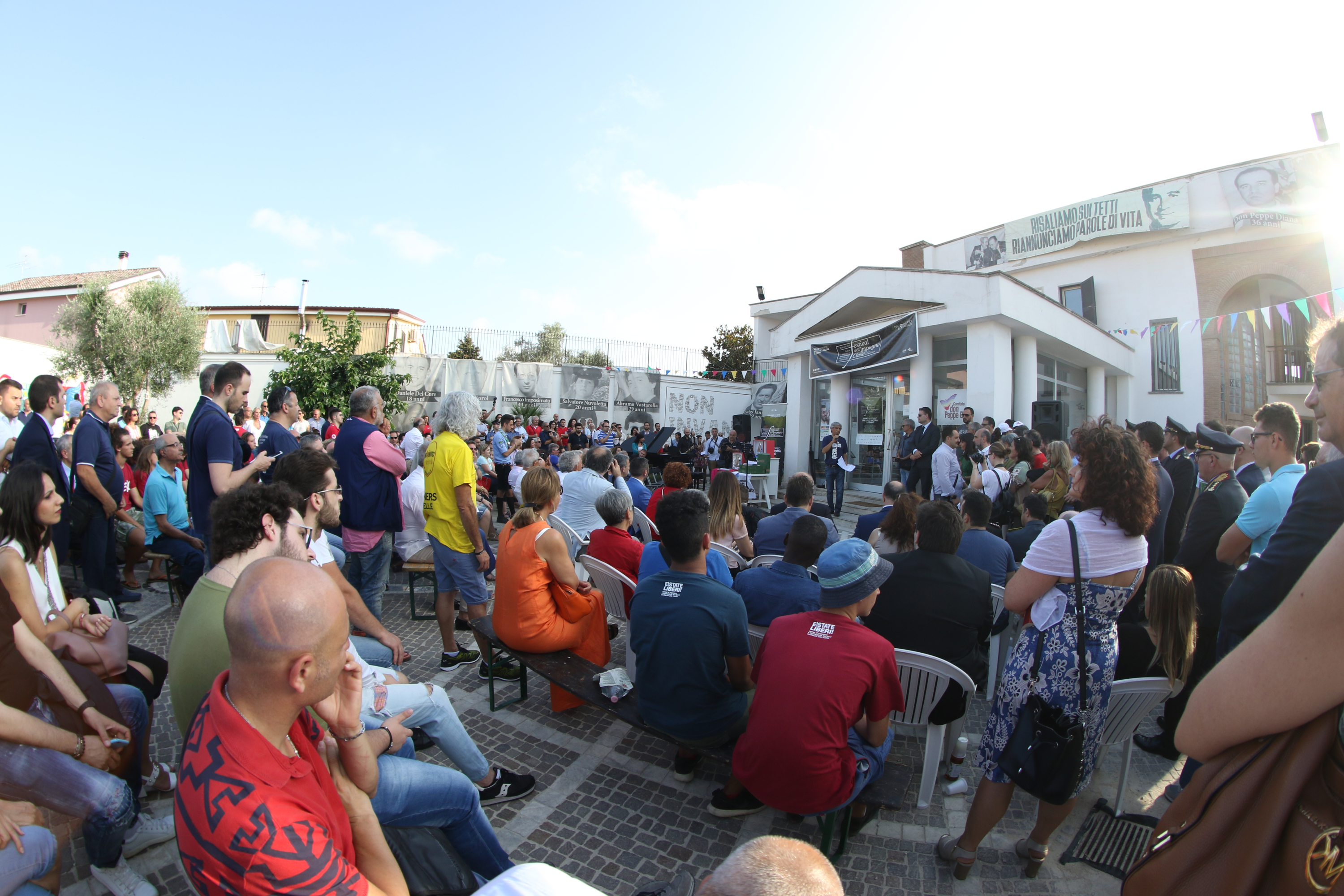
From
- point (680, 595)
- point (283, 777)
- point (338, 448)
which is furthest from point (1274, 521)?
point (338, 448)

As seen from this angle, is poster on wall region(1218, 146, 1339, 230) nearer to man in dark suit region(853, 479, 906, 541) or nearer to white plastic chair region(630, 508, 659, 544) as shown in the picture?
man in dark suit region(853, 479, 906, 541)

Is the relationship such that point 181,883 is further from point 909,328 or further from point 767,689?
point 909,328

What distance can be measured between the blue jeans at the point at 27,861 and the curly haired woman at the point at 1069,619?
10.4 feet

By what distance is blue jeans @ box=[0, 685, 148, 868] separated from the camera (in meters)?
1.92

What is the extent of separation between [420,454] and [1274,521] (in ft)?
24.1

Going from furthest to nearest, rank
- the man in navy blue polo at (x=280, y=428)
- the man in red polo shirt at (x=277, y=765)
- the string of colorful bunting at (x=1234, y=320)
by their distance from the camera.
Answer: the string of colorful bunting at (x=1234, y=320)
the man in navy blue polo at (x=280, y=428)
the man in red polo shirt at (x=277, y=765)

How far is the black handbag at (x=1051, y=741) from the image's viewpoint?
87.2 inches

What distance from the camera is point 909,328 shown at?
13203 millimetres

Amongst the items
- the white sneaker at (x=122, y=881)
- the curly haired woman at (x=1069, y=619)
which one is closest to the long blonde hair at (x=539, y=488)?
the white sneaker at (x=122, y=881)

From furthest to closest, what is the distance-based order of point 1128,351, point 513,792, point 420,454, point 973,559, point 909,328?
point 1128,351, point 909,328, point 420,454, point 973,559, point 513,792

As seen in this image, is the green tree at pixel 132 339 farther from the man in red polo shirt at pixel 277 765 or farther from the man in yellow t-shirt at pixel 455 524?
the man in red polo shirt at pixel 277 765

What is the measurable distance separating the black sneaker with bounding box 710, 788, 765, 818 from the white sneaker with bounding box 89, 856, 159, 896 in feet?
7.27

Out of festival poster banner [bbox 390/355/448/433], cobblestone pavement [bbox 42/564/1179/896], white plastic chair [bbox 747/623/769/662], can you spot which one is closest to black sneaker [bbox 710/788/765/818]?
cobblestone pavement [bbox 42/564/1179/896]

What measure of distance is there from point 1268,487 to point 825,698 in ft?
9.19
